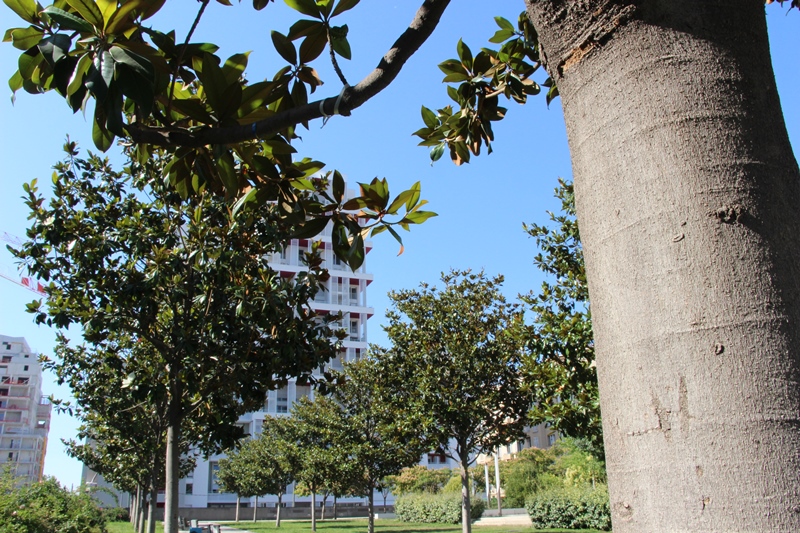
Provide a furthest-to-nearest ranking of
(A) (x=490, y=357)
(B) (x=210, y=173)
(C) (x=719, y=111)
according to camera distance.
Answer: (A) (x=490, y=357)
(B) (x=210, y=173)
(C) (x=719, y=111)

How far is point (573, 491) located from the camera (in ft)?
80.1

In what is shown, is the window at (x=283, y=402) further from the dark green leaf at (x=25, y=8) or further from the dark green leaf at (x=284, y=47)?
the dark green leaf at (x=25, y=8)

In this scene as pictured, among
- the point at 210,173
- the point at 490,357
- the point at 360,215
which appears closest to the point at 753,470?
the point at 360,215

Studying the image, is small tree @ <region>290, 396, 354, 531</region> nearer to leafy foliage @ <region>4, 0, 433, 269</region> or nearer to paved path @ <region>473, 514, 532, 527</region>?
paved path @ <region>473, 514, 532, 527</region>

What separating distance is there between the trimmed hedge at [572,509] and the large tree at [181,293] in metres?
17.7

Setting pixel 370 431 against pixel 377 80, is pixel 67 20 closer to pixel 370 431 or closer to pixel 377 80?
pixel 377 80

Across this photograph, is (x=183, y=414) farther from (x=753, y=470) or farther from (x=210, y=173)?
(x=753, y=470)

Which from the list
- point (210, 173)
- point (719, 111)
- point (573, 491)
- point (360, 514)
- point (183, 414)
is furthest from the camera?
point (360, 514)

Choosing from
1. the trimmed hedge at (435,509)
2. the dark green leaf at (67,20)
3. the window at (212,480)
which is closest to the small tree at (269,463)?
the trimmed hedge at (435,509)

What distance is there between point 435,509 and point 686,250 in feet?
141

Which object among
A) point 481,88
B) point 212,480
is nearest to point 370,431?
point 481,88

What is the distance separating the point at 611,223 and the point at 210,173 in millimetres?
1622

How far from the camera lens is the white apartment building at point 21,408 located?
113 meters

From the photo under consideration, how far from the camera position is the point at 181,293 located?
758 cm
